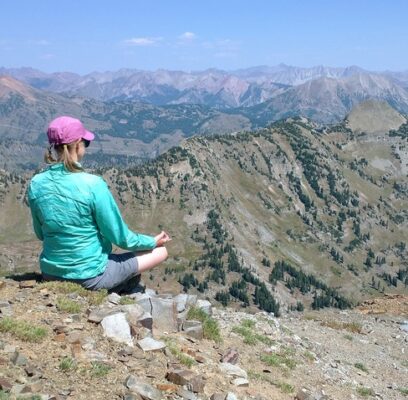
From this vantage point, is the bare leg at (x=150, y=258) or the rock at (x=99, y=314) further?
the bare leg at (x=150, y=258)

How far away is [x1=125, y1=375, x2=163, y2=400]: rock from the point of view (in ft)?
40.1

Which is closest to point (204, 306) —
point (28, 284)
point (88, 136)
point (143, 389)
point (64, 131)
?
point (28, 284)

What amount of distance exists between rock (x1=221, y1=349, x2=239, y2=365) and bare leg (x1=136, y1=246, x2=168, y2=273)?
4.10 metres

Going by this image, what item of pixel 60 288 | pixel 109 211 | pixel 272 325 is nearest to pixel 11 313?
pixel 60 288

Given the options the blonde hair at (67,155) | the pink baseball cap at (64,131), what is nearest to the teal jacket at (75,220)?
the blonde hair at (67,155)

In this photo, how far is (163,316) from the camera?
1775 centimetres

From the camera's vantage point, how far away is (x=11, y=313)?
15242 mm

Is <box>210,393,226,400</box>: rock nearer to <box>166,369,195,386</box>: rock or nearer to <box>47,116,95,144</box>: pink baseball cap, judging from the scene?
<box>166,369,195,386</box>: rock

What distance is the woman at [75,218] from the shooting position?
48.8 ft

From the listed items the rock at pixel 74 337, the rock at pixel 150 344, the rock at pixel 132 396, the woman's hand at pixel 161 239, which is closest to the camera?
the rock at pixel 132 396

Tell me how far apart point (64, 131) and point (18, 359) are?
646cm

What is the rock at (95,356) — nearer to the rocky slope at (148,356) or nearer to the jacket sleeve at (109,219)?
the rocky slope at (148,356)

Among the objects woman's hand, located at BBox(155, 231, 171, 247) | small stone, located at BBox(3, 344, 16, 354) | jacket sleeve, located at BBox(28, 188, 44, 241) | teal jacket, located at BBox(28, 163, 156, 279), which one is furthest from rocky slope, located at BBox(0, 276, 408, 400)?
woman's hand, located at BBox(155, 231, 171, 247)

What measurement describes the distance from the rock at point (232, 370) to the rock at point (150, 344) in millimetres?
2233
